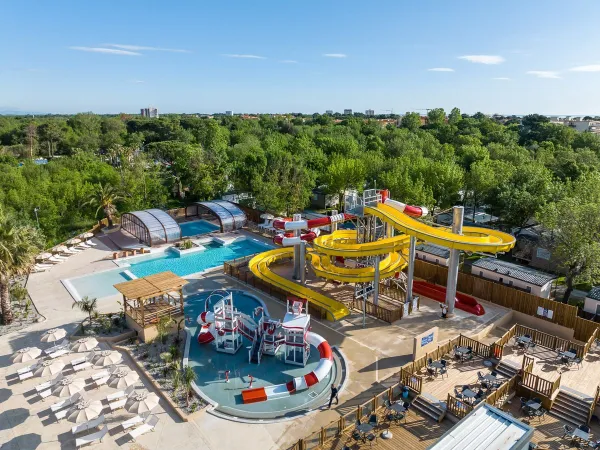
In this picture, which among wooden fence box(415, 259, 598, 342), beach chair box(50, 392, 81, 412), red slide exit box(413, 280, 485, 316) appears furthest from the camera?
red slide exit box(413, 280, 485, 316)

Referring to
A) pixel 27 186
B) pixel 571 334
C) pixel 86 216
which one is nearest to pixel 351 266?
pixel 571 334

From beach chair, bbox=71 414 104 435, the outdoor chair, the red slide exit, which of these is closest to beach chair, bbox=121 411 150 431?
beach chair, bbox=71 414 104 435

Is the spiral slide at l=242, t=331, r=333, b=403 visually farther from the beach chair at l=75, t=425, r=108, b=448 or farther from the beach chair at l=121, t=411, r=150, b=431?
the beach chair at l=75, t=425, r=108, b=448

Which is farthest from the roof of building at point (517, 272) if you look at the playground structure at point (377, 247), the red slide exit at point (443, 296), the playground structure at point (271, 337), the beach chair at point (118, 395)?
the beach chair at point (118, 395)

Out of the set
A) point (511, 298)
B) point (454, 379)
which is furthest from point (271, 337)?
point (511, 298)

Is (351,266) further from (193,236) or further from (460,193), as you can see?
(460,193)
